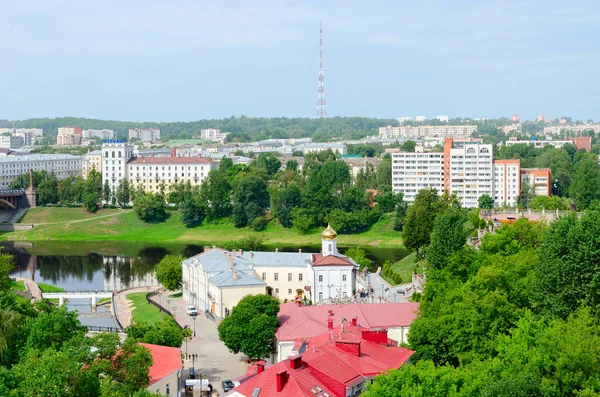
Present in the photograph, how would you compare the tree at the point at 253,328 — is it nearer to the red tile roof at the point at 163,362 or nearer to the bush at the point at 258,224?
the red tile roof at the point at 163,362

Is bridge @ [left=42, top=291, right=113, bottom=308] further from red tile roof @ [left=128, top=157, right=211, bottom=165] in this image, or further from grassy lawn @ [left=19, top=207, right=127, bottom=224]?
red tile roof @ [left=128, top=157, right=211, bottom=165]

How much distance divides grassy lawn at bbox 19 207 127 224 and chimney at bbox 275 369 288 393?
67.9 meters

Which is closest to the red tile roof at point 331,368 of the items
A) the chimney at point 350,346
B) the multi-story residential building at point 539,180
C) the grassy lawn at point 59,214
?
the chimney at point 350,346

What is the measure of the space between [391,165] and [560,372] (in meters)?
75.4

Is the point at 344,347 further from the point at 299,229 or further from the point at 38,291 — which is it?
the point at 299,229

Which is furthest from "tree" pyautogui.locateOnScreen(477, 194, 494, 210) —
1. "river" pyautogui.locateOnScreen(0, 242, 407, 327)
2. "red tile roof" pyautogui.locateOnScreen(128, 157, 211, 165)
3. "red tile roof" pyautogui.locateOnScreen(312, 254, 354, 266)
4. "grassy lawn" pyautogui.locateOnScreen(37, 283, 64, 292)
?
"grassy lawn" pyautogui.locateOnScreen(37, 283, 64, 292)

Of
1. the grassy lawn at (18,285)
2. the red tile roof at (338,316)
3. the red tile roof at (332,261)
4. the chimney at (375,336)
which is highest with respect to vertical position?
the red tile roof at (332,261)

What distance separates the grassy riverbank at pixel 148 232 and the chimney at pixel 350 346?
48213 millimetres

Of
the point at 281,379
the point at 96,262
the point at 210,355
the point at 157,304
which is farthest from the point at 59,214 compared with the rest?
the point at 281,379

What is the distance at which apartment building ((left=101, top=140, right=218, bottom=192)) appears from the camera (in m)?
106

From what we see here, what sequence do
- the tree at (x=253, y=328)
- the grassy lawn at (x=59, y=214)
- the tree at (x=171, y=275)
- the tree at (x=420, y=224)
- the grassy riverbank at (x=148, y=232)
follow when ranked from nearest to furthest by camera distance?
1. the tree at (x=253, y=328)
2. the tree at (x=171, y=275)
3. the tree at (x=420, y=224)
4. the grassy riverbank at (x=148, y=232)
5. the grassy lawn at (x=59, y=214)

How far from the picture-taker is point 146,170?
106 meters

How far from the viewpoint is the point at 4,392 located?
70.0 feet

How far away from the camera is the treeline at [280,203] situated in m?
79.1
